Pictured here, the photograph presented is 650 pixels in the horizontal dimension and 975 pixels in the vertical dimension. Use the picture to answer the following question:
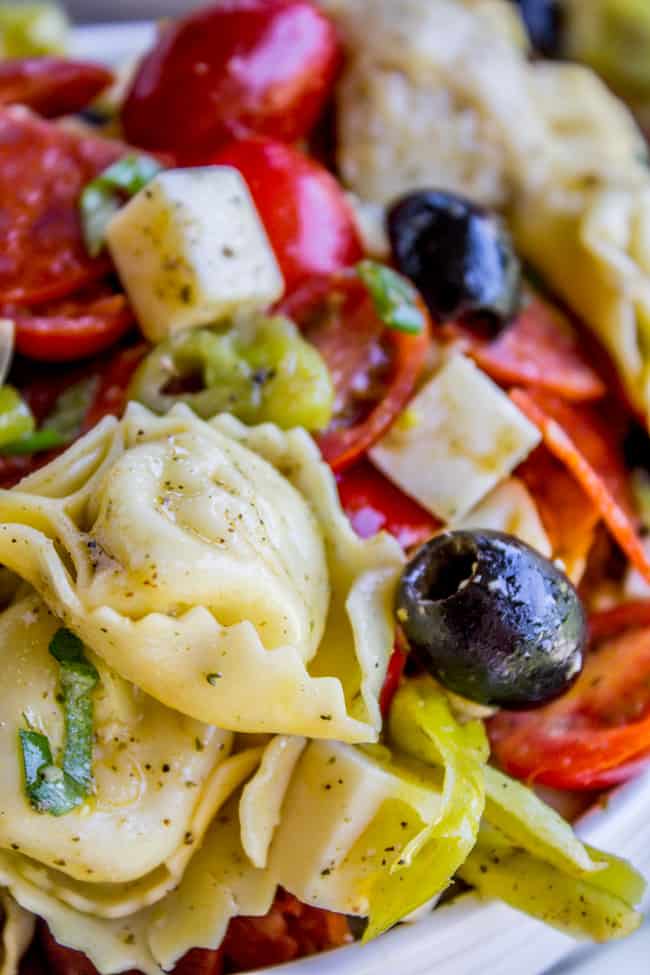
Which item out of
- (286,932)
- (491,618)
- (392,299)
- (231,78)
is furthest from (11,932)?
(231,78)

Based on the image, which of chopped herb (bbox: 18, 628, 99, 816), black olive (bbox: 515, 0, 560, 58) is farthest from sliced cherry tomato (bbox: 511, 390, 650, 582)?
black olive (bbox: 515, 0, 560, 58)

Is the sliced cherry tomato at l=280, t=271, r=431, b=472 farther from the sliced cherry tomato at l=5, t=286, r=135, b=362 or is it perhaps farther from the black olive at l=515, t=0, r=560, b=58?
the black olive at l=515, t=0, r=560, b=58

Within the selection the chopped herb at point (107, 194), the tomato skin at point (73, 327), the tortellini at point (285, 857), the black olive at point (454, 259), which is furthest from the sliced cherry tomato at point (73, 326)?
the tortellini at point (285, 857)

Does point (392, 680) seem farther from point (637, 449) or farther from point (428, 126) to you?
point (428, 126)

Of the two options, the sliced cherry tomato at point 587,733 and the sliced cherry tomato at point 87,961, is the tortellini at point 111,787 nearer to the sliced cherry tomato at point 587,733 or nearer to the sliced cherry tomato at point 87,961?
the sliced cherry tomato at point 87,961

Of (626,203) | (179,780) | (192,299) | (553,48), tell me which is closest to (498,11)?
(626,203)

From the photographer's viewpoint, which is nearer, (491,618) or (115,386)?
(491,618)
